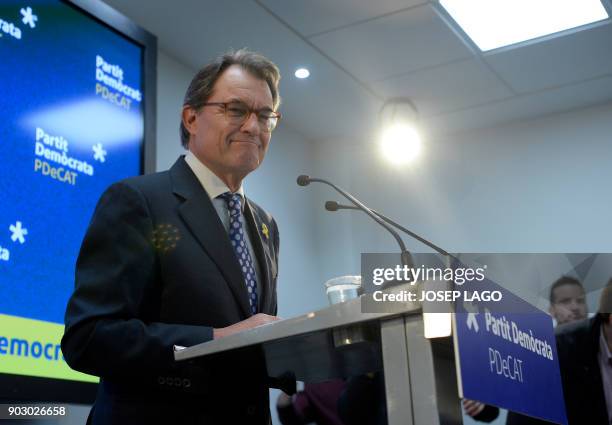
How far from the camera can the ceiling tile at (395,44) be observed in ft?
12.9

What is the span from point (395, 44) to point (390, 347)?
324cm

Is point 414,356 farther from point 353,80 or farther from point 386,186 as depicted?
point 386,186

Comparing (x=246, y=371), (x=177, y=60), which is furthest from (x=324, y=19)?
(x=246, y=371)

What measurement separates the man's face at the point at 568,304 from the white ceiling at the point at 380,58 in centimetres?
128

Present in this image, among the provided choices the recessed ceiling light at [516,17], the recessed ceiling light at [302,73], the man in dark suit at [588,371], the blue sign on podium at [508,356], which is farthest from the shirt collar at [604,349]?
the recessed ceiling light at [302,73]

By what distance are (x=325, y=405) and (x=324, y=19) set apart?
6.12 ft

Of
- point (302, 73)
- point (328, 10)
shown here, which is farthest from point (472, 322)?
point (302, 73)

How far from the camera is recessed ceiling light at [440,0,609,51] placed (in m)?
3.79

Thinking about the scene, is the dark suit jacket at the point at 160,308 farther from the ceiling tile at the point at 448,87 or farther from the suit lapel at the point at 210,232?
the ceiling tile at the point at 448,87

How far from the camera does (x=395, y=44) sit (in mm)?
4137

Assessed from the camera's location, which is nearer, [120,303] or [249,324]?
[249,324]

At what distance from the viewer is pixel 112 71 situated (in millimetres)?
3328

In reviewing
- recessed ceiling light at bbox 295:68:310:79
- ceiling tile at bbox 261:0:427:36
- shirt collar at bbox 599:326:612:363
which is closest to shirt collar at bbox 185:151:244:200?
shirt collar at bbox 599:326:612:363

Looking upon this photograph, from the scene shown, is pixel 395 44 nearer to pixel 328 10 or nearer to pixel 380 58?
pixel 380 58
